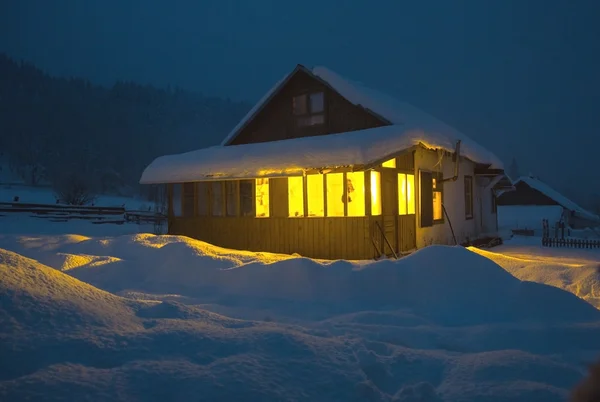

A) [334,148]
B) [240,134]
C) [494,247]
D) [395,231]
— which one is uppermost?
[240,134]

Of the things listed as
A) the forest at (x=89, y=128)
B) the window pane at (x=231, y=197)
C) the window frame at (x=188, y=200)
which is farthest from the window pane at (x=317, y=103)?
the forest at (x=89, y=128)

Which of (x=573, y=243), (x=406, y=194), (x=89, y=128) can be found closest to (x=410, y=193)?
(x=406, y=194)

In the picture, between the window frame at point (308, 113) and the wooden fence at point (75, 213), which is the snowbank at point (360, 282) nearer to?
the window frame at point (308, 113)

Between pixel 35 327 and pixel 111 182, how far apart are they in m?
89.6

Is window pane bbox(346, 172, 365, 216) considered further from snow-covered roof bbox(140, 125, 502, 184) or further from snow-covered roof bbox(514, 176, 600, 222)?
snow-covered roof bbox(514, 176, 600, 222)

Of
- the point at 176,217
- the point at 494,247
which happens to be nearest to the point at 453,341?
the point at 176,217

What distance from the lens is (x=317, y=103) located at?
15.7 m

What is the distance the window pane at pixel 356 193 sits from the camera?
12406 mm

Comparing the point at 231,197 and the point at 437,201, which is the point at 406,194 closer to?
the point at 437,201

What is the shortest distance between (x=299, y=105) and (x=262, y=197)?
4.26 metres

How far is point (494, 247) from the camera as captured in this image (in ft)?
60.3

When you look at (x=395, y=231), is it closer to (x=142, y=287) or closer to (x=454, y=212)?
(x=454, y=212)

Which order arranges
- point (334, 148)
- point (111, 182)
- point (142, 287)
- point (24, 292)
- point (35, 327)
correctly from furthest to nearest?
point (111, 182), point (334, 148), point (142, 287), point (24, 292), point (35, 327)

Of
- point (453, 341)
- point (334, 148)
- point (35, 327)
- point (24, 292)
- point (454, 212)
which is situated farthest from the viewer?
point (454, 212)
